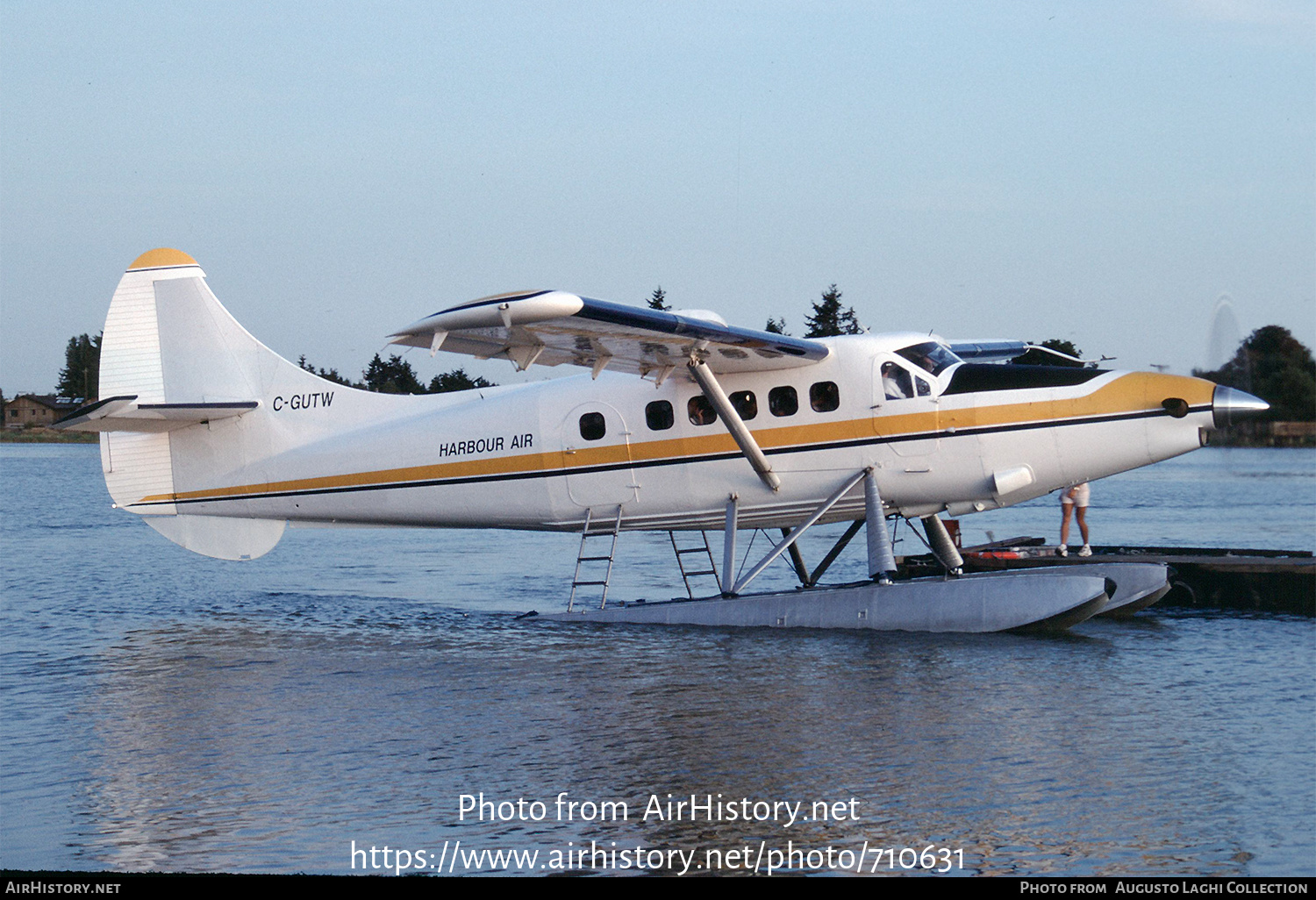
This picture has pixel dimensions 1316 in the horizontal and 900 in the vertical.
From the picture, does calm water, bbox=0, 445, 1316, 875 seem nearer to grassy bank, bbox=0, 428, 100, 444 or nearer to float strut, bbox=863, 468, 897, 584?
float strut, bbox=863, 468, 897, 584

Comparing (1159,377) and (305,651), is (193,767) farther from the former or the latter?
(1159,377)

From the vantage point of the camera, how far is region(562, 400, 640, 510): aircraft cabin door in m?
12.9

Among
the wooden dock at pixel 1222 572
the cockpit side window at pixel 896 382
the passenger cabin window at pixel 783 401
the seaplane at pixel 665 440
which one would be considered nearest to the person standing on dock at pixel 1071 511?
the wooden dock at pixel 1222 572

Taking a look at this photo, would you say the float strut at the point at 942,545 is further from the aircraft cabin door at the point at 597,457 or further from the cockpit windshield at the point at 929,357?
the aircraft cabin door at the point at 597,457

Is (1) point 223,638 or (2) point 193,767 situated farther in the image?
(1) point 223,638

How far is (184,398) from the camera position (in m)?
14.4

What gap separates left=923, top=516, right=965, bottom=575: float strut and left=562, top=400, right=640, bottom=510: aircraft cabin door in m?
3.24

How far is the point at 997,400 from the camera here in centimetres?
1173

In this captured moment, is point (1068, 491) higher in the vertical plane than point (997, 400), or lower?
lower

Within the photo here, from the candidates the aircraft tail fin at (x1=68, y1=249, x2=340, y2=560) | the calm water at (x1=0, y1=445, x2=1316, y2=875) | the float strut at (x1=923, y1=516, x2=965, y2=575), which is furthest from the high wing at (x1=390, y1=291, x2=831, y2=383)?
the aircraft tail fin at (x1=68, y1=249, x2=340, y2=560)

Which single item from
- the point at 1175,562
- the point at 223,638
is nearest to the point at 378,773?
the point at 223,638

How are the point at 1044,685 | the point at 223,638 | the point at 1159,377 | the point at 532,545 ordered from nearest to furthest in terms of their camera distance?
the point at 1044,685
the point at 1159,377
the point at 223,638
the point at 532,545

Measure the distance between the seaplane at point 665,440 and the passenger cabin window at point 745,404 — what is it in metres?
0.02

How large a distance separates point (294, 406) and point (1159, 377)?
9.29 meters
